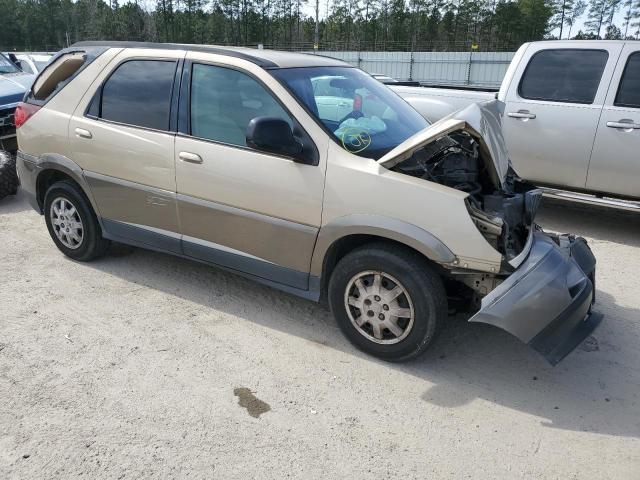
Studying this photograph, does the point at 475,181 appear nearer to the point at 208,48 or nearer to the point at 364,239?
the point at 364,239

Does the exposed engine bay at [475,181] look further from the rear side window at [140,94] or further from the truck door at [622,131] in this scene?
the truck door at [622,131]

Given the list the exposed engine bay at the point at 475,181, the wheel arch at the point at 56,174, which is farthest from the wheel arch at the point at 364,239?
the wheel arch at the point at 56,174

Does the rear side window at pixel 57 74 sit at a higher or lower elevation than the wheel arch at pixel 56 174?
higher

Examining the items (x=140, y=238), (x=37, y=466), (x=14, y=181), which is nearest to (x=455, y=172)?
(x=140, y=238)

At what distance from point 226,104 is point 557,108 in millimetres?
4057

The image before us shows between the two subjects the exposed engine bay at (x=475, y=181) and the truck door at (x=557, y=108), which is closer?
the exposed engine bay at (x=475, y=181)

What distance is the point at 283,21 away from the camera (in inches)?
2916

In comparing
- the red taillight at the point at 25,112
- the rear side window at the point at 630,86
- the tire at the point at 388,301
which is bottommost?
the tire at the point at 388,301

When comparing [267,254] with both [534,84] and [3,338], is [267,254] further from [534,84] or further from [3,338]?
[534,84]

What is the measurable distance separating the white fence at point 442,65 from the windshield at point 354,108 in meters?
19.9

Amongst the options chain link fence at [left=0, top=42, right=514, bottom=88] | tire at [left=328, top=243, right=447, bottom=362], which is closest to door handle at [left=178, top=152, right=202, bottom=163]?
tire at [left=328, top=243, right=447, bottom=362]

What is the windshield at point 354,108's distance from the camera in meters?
3.66

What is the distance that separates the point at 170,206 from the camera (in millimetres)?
4207

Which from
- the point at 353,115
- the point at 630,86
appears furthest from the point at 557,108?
the point at 353,115
